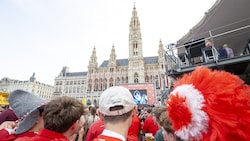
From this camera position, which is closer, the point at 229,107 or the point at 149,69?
the point at 229,107

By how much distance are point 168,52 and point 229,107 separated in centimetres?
523

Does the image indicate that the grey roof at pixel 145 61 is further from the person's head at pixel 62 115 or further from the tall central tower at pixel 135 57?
the person's head at pixel 62 115

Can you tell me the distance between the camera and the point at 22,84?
73188 mm

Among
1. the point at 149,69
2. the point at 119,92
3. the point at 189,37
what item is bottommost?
the point at 119,92

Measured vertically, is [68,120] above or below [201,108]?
below

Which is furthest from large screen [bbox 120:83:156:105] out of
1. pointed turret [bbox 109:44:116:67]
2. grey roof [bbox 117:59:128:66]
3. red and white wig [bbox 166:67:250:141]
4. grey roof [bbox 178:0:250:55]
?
grey roof [bbox 117:59:128:66]

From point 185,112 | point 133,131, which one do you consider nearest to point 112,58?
point 133,131

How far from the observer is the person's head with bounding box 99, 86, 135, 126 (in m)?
1.26

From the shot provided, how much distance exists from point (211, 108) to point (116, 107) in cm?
72

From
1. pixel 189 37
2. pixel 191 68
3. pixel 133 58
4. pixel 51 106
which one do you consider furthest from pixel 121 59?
pixel 51 106

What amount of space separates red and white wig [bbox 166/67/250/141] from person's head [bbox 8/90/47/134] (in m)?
1.39

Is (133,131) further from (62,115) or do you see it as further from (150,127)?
(62,115)

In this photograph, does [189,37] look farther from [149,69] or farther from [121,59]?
[121,59]

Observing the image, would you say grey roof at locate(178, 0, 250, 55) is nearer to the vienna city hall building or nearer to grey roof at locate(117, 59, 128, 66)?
the vienna city hall building
